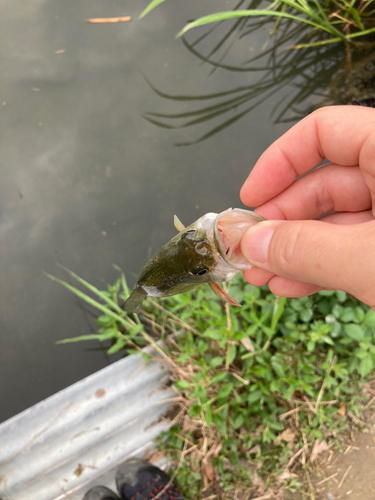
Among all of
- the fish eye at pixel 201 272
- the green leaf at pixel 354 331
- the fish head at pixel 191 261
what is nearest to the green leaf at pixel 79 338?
the fish head at pixel 191 261

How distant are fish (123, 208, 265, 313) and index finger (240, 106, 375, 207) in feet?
1.85

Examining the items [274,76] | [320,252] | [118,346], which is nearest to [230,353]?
[118,346]

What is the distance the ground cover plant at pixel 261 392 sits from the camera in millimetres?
2113

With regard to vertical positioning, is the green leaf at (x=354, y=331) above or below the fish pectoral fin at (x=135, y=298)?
below

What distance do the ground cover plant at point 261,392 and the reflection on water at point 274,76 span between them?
1902mm

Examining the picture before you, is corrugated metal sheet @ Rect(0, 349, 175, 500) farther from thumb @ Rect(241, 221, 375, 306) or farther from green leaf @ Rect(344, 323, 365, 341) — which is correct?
thumb @ Rect(241, 221, 375, 306)

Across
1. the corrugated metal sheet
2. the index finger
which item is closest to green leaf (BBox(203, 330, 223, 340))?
the corrugated metal sheet

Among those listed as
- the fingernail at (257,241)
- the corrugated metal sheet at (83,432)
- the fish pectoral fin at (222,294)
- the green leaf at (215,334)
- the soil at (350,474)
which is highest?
the fingernail at (257,241)

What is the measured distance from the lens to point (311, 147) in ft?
5.76

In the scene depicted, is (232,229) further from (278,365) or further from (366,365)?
(366,365)

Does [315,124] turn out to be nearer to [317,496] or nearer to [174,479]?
[317,496]

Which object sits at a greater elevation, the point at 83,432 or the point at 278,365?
the point at 278,365

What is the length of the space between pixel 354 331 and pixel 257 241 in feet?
3.50

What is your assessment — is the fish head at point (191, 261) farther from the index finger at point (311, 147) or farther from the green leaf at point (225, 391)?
the green leaf at point (225, 391)
